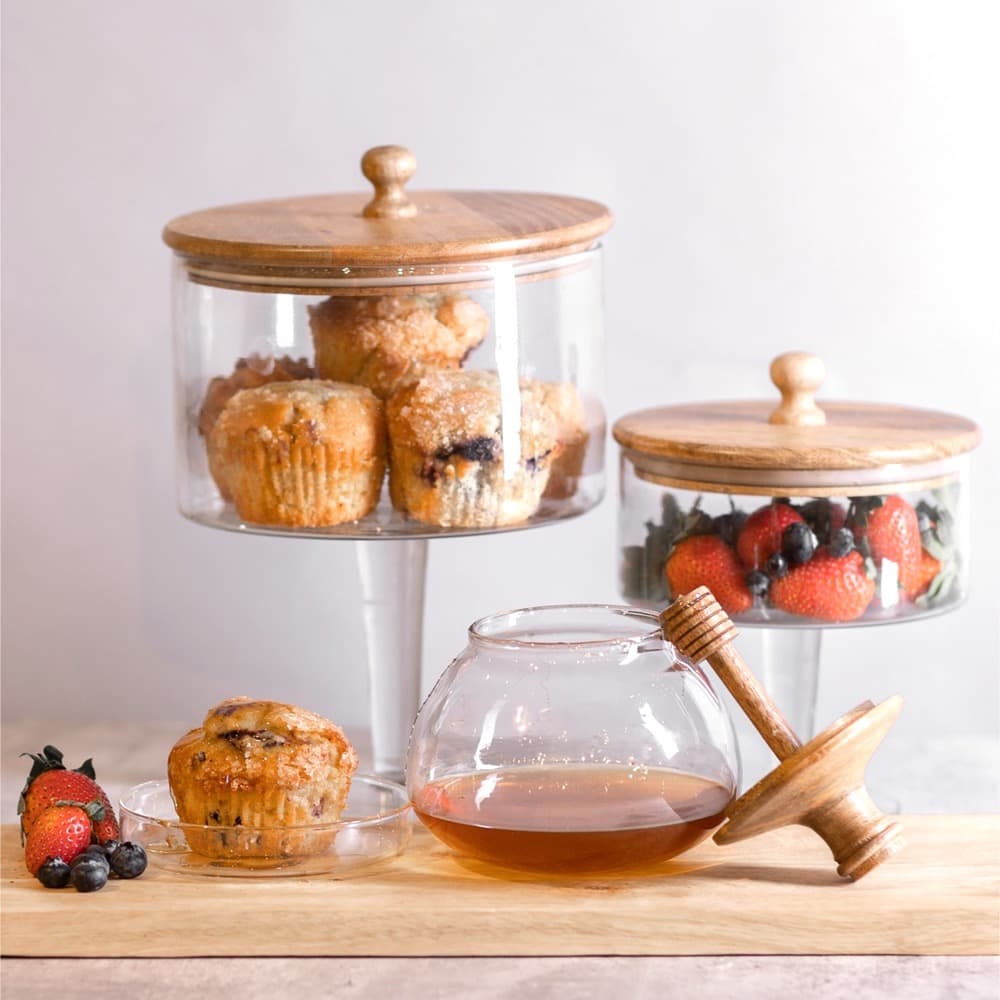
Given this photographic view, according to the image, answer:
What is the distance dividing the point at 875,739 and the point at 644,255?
0.77 metres

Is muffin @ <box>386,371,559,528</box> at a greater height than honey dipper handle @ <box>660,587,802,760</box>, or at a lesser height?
greater

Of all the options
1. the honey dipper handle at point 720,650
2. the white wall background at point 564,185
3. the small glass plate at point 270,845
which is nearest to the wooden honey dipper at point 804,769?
the honey dipper handle at point 720,650

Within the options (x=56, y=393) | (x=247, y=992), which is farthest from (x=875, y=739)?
(x=56, y=393)

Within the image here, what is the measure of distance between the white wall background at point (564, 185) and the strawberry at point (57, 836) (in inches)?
27.8

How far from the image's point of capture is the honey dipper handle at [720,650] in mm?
854

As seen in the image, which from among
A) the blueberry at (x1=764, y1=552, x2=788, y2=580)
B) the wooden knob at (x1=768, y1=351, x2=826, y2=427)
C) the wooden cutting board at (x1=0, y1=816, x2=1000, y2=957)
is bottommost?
the wooden cutting board at (x1=0, y1=816, x2=1000, y2=957)

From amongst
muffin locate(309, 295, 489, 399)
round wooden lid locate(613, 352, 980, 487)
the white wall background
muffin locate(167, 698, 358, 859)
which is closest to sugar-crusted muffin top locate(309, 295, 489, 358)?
muffin locate(309, 295, 489, 399)

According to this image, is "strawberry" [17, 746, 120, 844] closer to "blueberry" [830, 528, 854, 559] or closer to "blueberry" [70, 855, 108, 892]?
"blueberry" [70, 855, 108, 892]

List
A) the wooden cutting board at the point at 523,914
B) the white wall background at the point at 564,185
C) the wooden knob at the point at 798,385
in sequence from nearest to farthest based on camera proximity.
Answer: the wooden cutting board at the point at 523,914 → the wooden knob at the point at 798,385 → the white wall background at the point at 564,185

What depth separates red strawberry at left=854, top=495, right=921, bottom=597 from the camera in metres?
1.07

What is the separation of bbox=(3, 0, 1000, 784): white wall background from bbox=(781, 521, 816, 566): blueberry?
49cm

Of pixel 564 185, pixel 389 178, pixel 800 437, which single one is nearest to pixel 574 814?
pixel 800 437

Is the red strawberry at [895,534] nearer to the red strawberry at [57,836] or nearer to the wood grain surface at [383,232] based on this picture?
the wood grain surface at [383,232]

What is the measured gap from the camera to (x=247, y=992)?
779 millimetres
